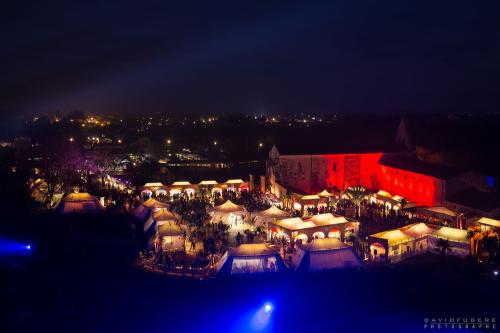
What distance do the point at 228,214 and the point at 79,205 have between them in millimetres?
6255

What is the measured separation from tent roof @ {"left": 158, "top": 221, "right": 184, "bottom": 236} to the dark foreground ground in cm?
201

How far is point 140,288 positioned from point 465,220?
1121 centimetres

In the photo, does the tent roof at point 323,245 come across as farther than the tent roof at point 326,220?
No

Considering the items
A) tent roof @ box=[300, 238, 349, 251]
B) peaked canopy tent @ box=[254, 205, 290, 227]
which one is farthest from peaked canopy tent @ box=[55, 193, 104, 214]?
tent roof @ box=[300, 238, 349, 251]

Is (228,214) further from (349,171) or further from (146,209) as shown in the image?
(349,171)

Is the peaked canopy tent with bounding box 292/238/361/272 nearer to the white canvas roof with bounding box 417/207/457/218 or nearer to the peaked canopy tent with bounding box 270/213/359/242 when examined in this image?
the peaked canopy tent with bounding box 270/213/359/242

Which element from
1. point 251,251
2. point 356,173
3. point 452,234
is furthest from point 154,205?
point 356,173

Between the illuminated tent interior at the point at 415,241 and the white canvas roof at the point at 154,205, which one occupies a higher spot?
the white canvas roof at the point at 154,205

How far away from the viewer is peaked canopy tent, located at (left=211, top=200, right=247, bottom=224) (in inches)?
669

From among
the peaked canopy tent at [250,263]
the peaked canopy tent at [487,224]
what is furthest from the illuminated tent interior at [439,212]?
the peaked canopy tent at [250,263]

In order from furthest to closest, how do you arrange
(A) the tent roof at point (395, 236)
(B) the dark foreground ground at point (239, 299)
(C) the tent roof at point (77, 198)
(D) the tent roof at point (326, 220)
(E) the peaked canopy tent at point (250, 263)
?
(C) the tent roof at point (77, 198)
(D) the tent roof at point (326, 220)
(A) the tent roof at point (395, 236)
(E) the peaked canopy tent at point (250, 263)
(B) the dark foreground ground at point (239, 299)

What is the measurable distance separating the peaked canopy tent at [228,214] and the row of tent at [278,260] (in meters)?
4.71

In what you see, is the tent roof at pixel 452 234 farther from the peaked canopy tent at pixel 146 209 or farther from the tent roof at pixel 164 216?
the peaked canopy tent at pixel 146 209

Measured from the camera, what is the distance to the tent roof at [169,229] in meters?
14.2
